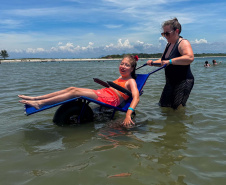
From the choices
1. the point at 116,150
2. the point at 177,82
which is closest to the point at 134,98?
the point at 116,150

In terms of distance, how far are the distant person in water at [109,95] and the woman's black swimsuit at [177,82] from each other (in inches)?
35.0

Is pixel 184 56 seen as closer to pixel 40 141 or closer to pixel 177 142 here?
pixel 177 142

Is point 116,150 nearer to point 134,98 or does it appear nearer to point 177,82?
point 134,98

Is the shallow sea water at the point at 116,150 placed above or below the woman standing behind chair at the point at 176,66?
below

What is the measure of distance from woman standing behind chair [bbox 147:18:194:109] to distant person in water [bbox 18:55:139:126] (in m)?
0.69

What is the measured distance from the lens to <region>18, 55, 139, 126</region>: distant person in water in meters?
4.05

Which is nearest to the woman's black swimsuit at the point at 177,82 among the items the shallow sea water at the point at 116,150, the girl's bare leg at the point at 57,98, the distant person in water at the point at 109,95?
the shallow sea water at the point at 116,150

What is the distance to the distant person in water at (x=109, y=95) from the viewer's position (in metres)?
4.05

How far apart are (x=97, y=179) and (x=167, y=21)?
3.58m

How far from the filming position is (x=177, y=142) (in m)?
3.60

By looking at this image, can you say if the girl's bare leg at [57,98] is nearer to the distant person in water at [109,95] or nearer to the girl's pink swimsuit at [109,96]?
the distant person in water at [109,95]

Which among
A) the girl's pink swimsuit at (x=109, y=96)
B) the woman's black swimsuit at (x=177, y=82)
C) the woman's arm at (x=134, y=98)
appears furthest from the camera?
the woman's black swimsuit at (x=177, y=82)

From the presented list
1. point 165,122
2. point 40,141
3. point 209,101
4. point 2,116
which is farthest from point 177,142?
point 2,116

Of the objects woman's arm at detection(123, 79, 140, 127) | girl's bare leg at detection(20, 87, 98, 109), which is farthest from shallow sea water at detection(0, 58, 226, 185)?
girl's bare leg at detection(20, 87, 98, 109)
